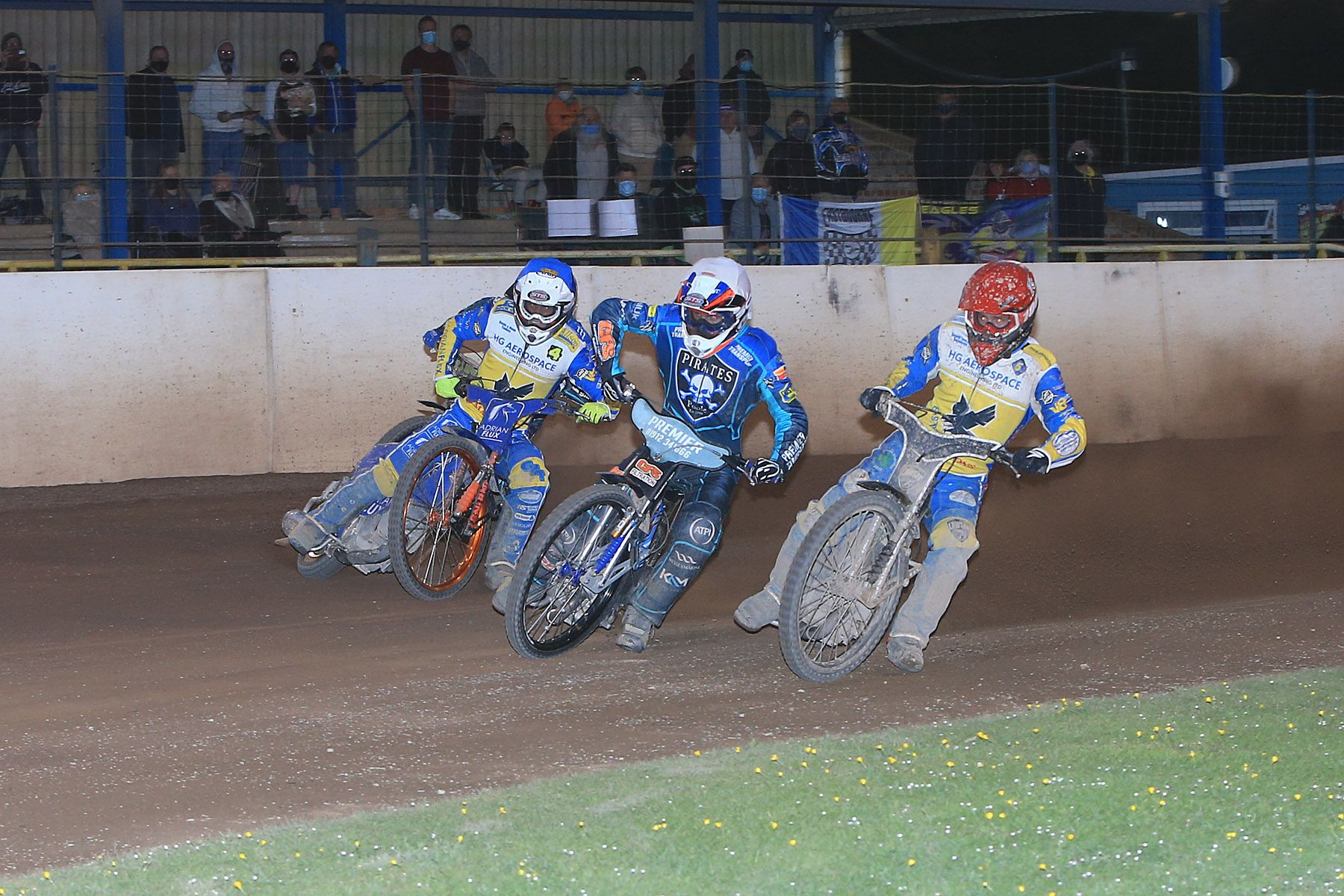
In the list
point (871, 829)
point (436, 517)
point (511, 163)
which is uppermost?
point (511, 163)

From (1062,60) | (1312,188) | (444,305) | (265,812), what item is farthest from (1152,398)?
(1062,60)

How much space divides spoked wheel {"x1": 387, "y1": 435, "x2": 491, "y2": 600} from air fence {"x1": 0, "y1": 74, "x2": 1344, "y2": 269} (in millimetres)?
3648

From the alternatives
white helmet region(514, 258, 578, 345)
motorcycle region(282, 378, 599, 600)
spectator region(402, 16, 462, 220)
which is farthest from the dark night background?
motorcycle region(282, 378, 599, 600)

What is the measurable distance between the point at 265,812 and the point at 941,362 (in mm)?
3829

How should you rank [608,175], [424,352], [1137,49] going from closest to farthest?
1. [424,352]
2. [608,175]
3. [1137,49]

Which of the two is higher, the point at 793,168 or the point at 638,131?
the point at 638,131

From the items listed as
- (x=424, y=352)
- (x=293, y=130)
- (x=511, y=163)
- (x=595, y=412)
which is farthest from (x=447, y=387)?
(x=511, y=163)

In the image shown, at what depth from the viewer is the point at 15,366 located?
10148 millimetres

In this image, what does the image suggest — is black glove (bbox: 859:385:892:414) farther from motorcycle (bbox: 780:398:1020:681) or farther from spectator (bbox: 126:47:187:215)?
spectator (bbox: 126:47:187:215)

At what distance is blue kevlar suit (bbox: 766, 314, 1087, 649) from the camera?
22.2ft

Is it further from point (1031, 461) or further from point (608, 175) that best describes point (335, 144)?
point (1031, 461)

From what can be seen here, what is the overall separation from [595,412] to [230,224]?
5178 millimetres

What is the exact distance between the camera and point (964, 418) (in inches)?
272

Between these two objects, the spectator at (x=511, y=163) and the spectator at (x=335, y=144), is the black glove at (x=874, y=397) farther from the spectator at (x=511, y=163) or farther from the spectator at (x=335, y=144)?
the spectator at (x=511, y=163)
